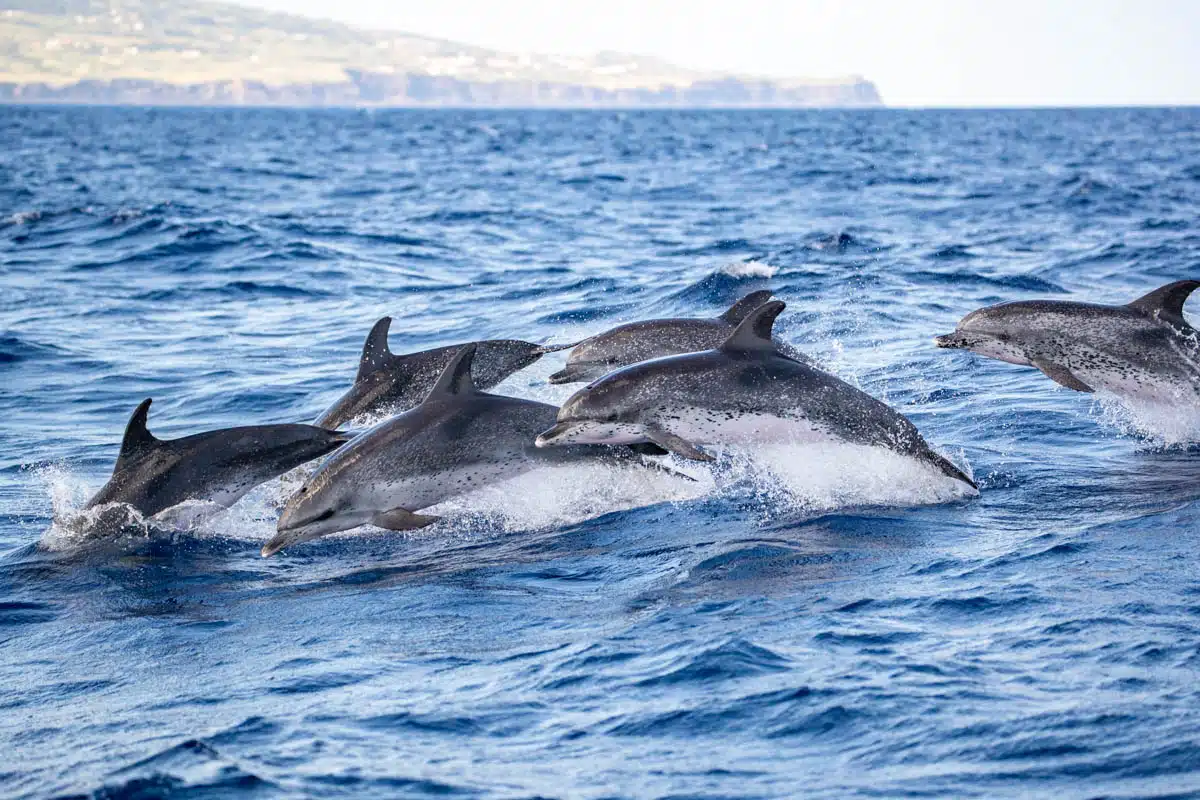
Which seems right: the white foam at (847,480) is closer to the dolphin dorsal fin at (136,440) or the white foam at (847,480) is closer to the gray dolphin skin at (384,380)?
the gray dolphin skin at (384,380)

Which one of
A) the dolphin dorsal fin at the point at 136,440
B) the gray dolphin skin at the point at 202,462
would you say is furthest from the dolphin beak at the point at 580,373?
the dolphin dorsal fin at the point at 136,440

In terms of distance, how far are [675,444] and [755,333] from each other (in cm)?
90

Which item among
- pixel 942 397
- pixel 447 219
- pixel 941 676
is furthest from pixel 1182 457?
pixel 447 219

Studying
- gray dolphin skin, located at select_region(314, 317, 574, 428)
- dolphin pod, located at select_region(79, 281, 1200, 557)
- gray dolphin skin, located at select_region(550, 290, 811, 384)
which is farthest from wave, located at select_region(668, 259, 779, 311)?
dolphin pod, located at select_region(79, 281, 1200, 557)

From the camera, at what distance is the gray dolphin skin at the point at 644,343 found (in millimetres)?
9695

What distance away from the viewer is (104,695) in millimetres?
6246

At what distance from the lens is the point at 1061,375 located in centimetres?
974

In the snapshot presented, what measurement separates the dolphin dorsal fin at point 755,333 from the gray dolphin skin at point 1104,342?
218 centimetres

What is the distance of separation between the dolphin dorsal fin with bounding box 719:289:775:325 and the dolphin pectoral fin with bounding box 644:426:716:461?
4.64ft

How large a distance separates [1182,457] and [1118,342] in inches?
36.6

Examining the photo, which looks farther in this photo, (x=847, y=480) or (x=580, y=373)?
(x=580, y=373)

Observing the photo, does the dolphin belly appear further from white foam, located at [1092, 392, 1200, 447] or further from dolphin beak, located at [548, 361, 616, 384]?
white foam, located at [1092, 392, 1200, 447]

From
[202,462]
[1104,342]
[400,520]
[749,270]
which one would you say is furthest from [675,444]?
[749,270]

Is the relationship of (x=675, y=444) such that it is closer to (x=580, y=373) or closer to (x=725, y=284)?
(x=580, y=373)
